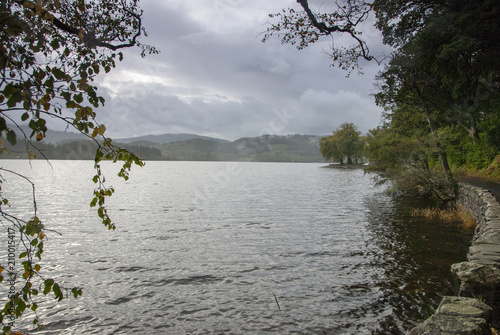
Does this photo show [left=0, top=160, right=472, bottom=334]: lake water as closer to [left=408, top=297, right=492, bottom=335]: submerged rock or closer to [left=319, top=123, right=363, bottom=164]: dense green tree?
[left=408, top=297, right=492, bottom=335]: submerged rock

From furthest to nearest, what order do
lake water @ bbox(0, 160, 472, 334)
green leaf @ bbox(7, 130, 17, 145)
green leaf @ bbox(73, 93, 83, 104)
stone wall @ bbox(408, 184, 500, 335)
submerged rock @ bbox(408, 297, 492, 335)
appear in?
lake water @ bbox(0, 160, 472, 334), stone wall @ bbox(408, 184, 500, 335), submerged rock @ bbox(408, 297, 492, 335), green leaf @ bbox(73, 93, 83, 104), green leaf @ bbox(7, 130, 17, 145)

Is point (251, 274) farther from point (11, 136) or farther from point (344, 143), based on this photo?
point (344, 143)

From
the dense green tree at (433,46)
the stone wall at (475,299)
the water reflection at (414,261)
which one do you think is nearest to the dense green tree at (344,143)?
the dense green tree at (433,46)

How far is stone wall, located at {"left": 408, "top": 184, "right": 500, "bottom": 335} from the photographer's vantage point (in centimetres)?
522

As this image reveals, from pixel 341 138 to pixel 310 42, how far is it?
141 meters

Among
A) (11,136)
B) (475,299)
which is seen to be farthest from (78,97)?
(475,299)

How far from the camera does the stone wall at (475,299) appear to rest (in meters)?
5.22

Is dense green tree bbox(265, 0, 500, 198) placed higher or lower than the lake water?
higher

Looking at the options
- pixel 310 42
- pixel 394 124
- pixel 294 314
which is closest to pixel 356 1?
pixel 310 42

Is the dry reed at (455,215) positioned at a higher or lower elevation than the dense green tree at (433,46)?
lower

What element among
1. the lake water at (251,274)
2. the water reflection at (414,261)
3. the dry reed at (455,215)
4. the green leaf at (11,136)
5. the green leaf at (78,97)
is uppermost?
the green leaf at (78,97)

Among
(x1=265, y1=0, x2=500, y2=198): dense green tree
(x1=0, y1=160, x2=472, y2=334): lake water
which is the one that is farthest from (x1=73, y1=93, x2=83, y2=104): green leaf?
(x1=265, y1=0, x2=500, y2=198): dense green tree

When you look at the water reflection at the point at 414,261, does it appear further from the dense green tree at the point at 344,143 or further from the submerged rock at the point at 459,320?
the dense green tree at the point at 344,143

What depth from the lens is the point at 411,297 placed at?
30.3 feet
